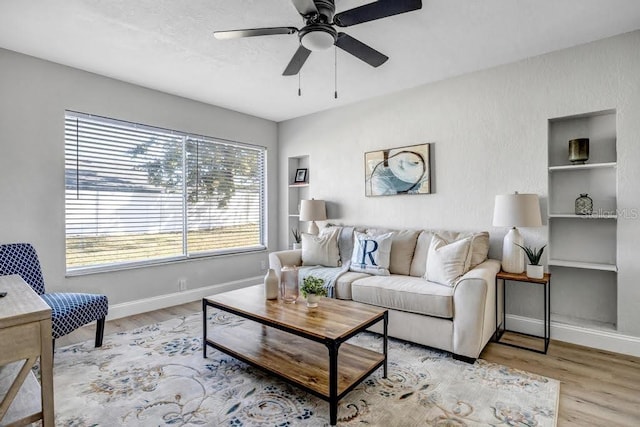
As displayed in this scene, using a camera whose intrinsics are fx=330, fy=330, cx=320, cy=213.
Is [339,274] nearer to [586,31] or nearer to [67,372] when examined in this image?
[67,372]

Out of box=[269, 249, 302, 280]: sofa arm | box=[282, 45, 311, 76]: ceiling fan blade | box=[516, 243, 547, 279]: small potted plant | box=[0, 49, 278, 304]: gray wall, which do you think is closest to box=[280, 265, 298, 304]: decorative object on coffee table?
box=[269, 249, 302, 280]: sofa arm

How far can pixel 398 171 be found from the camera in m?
3.88

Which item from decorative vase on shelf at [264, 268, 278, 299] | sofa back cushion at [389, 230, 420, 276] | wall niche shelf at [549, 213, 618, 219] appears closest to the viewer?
decorative vase on shelf at [264, 268, 278, 299]

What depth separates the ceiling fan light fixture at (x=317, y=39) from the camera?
2.01 metres

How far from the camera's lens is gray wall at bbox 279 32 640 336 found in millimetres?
2645

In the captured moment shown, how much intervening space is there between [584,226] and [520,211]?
0.79 meters

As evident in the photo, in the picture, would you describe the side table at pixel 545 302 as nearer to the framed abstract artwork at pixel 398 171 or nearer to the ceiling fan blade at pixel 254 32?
the framed abstract artwork at pixel 398 171

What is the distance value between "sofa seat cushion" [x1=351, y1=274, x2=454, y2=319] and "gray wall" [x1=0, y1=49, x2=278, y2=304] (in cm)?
242

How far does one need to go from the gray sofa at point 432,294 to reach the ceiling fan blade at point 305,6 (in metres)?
2.12

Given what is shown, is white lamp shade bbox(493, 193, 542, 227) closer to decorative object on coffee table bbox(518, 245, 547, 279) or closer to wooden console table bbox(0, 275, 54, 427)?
decorative object on coffee table bbox(518, 245, 547, 279)

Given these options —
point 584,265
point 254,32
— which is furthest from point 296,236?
point 584,265

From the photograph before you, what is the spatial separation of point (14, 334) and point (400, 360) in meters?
2.31

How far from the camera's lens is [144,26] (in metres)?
2.48

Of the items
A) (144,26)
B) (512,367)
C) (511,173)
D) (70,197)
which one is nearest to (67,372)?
(70,197)
